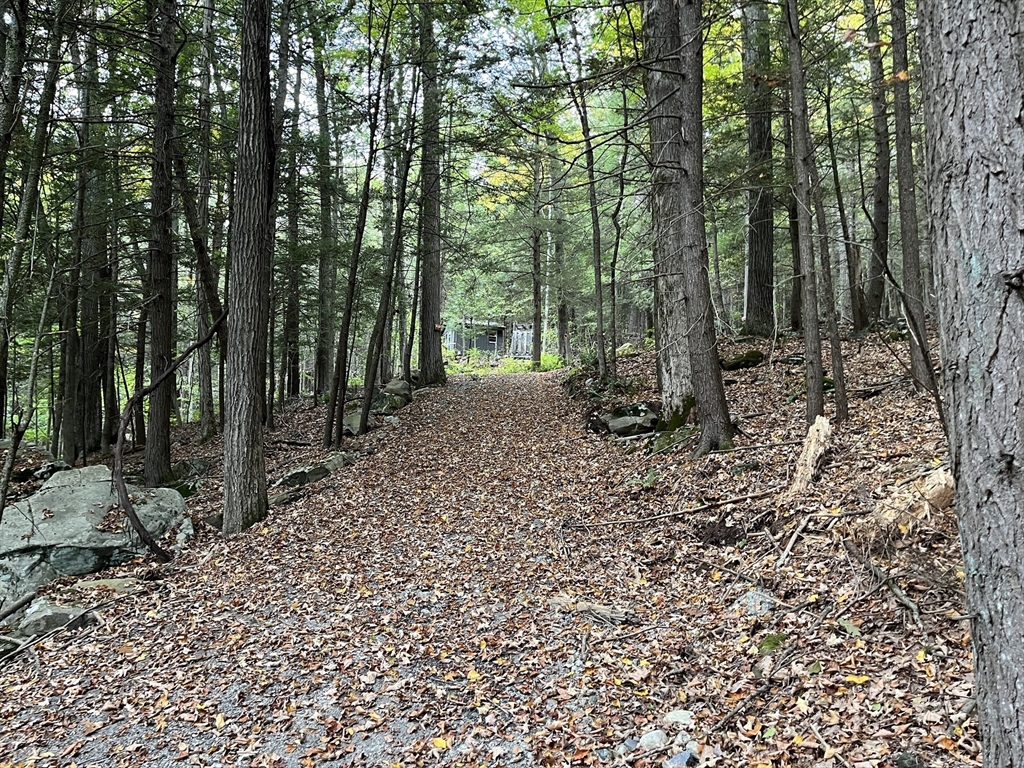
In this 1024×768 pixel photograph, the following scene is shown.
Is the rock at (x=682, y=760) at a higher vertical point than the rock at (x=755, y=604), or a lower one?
lower

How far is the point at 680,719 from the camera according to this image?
350 cm

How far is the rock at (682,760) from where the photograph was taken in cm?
314

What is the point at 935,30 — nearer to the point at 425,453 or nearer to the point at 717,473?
the point at 717,473

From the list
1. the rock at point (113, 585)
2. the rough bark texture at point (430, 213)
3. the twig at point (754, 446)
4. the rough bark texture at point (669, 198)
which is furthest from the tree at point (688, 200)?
the rock at point (113, 585)

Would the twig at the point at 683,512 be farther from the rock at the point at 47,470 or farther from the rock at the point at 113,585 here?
the rock at the point at 47,470

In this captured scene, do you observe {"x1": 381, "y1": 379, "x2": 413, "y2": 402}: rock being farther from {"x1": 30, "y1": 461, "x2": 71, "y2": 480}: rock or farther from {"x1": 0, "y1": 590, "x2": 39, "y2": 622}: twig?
{"x1": 0, "y1": 590, "x2": 39, "y2": 622}: twig

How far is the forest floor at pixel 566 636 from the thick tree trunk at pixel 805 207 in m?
0.72

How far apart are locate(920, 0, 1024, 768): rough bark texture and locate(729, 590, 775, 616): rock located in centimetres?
246

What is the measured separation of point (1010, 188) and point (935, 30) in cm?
63

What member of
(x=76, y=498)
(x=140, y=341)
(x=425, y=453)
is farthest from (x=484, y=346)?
(x=76, y=498)

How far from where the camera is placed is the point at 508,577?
5844 mm

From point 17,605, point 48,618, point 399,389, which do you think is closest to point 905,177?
point 399,389

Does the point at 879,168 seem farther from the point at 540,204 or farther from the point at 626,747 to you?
the point at 626,747

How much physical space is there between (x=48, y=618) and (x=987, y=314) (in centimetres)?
775
